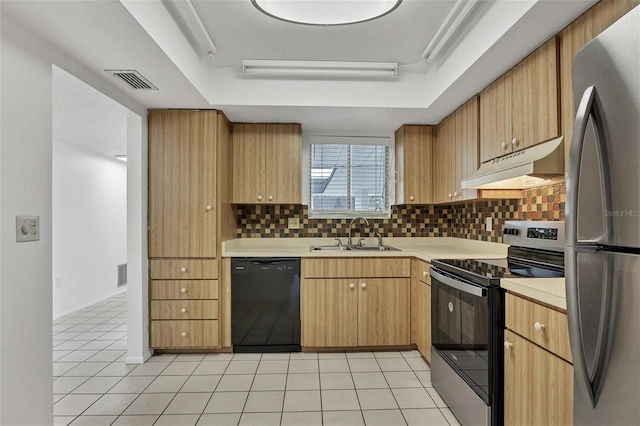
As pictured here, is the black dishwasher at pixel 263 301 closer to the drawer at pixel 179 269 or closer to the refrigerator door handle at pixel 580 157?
the drawer at pixel 179 269

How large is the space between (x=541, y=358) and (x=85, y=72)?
107 inches

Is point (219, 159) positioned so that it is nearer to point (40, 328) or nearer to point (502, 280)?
point (40, 328)

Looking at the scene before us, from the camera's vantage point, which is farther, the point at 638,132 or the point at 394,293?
the point at 394,293

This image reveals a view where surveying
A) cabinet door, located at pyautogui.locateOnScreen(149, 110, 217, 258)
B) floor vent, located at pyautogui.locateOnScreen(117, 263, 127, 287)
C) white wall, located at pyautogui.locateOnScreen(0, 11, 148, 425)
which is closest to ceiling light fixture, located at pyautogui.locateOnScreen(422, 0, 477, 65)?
cabinet door, located at pyautogui.locateOnScreen(149, 110, 217, 258)

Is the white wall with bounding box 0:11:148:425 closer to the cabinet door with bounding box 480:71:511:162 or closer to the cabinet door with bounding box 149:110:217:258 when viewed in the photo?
the cabinet door with bounding box 149:110:217:258

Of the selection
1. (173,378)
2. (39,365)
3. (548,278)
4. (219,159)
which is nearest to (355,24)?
(219,159)

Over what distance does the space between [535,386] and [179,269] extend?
249cm

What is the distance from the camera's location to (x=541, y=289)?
4.41 ft

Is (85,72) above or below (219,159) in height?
above

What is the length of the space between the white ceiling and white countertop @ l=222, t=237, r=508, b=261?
115 centimetres

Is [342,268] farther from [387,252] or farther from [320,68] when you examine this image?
[320,68]

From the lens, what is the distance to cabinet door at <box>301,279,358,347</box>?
2924 millimetres

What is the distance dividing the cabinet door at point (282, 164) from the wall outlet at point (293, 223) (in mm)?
360

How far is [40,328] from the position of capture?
169 centimetres
